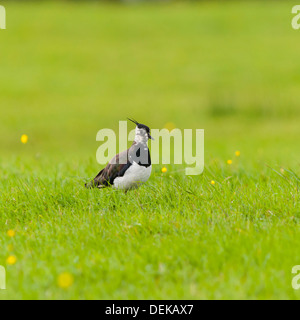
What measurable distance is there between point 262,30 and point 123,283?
24.4 m

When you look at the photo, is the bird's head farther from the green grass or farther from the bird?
the green grass

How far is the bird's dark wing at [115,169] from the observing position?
491 centimetres

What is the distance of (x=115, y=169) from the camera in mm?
4977

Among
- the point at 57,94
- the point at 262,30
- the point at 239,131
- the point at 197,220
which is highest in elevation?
the point at 262,30

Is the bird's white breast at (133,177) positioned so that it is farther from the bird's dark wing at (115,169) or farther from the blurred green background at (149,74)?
the blurred green background at (149,74)

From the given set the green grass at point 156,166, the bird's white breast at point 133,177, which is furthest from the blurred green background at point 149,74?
the bird's white breast at point 133,177

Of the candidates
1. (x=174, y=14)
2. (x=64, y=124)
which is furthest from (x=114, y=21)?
(x=64, y=124)

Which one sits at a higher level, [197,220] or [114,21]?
[114,21]

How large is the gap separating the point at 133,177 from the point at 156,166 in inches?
75.9

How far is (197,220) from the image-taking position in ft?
15.1

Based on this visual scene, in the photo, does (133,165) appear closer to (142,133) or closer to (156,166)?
(142,133)

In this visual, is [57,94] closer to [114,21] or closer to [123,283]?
[114,21]

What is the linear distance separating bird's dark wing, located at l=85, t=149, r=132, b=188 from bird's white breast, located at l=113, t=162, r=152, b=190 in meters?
0.05

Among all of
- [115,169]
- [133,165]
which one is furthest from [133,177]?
[115,169]
